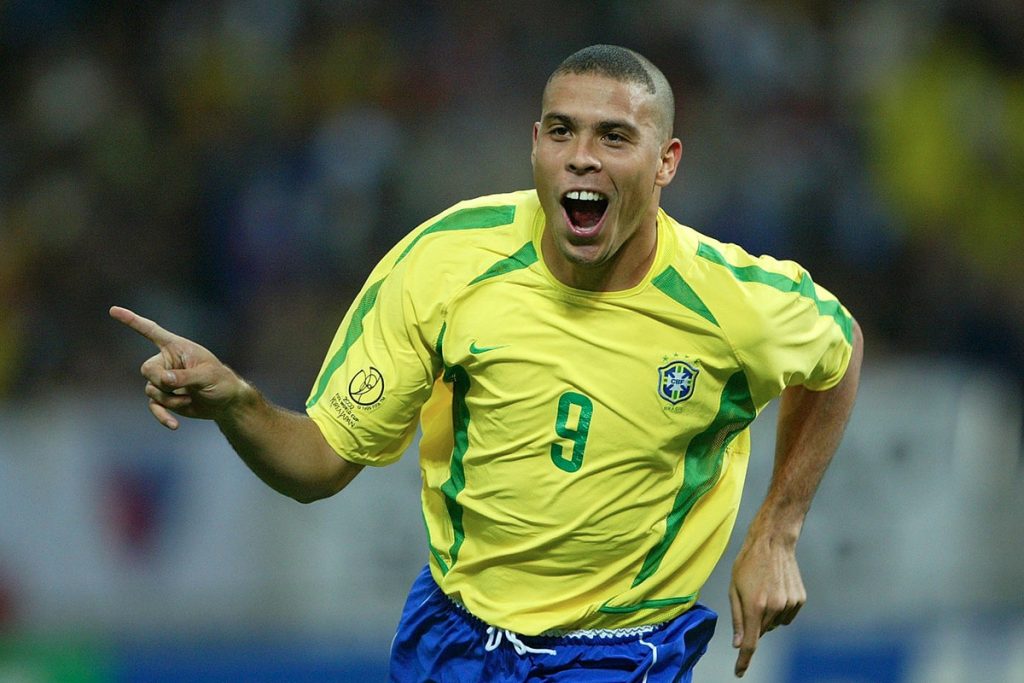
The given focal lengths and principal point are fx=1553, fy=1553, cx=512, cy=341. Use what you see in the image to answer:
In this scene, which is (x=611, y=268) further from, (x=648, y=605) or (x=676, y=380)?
(x=648, y=605)

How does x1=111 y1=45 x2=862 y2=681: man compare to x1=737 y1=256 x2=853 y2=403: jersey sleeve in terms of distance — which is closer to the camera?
x1=111 y1=45 x2=862 y2=681: man

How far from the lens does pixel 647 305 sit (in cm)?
359

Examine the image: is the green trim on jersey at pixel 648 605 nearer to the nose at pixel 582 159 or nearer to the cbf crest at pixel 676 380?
the cbf crest at pixel 676 380

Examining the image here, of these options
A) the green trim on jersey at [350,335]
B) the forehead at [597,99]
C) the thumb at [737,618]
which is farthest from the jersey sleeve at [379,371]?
the thumb at [737,618]

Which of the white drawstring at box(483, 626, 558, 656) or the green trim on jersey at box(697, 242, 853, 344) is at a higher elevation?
the green trim on jersey at box(697, 242, 853, 344)

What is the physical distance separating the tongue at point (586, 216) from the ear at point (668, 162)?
169mm

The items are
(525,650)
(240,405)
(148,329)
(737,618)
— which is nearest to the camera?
(148,329)

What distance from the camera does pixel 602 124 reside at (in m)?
3.44

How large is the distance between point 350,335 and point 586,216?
2.07ft

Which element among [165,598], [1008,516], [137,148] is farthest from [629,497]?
[137,148]

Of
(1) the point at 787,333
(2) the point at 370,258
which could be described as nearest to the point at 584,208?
(1) the point at 787,333

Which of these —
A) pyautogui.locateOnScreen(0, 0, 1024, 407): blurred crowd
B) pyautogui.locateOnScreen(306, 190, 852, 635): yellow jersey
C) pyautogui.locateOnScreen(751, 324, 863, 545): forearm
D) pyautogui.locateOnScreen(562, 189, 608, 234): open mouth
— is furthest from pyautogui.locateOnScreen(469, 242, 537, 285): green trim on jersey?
pyautogui.locateOnScreen(0, 0, 1024, 407): blurred crowd

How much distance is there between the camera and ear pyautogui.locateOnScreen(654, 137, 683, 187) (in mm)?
3623

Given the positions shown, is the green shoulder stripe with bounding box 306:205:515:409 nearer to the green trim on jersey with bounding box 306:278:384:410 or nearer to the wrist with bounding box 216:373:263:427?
the green trim on jersey with bounding box 306:278:384:410
